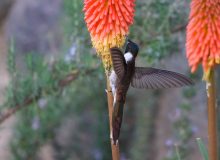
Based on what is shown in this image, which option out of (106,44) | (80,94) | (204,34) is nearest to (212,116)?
(204,34)

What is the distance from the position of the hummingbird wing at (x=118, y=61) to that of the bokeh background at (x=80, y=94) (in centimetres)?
79

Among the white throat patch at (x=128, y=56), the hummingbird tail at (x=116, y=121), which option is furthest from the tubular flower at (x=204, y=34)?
the hummingbird tail at (x=116, y=121)

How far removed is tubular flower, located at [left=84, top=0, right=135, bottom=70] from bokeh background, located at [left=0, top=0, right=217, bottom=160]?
0.83 metres

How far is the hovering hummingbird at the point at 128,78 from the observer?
2.65 meters

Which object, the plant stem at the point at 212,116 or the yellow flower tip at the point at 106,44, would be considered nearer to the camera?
the plant stem at the point at 212,116

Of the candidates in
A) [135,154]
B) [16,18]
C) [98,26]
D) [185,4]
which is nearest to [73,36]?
[185,4]

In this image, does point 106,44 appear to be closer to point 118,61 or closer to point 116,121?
point 118,61

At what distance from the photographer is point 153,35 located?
472 cm

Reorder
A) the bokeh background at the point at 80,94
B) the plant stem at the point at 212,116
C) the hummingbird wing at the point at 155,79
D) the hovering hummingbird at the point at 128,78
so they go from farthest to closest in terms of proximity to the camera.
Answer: the bokeh background at the point at 80,94, the hummingbird wing at the point at 155,79, the hovering hummingbird at the point at 128,78, the plant stem at the point at 212,116

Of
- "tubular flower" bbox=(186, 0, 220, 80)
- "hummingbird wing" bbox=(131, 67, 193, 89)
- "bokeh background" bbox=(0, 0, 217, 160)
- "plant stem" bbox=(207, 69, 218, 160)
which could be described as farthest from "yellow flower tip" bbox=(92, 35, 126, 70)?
"bokeh background" bbox=(0, 0, 217, 160)

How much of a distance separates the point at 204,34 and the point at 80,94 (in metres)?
3.40

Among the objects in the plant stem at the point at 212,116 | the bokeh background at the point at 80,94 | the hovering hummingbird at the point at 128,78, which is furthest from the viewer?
→ the bokeh background at the point at 80,94

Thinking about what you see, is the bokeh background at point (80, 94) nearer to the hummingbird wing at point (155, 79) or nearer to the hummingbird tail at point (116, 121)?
the hummingbird wing at point (155, 79)

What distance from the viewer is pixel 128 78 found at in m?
2.82
